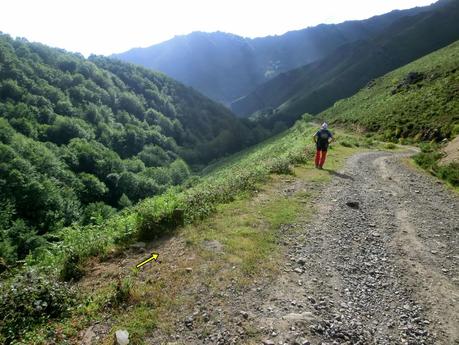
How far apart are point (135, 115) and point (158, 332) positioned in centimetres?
16095

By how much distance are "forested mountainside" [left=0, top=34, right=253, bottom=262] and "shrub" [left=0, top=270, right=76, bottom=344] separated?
395cm

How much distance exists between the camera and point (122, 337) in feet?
21.9

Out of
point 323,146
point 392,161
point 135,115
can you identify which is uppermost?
point 323,146

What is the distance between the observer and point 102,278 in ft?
30.3

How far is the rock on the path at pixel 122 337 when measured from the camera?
6.59 metres

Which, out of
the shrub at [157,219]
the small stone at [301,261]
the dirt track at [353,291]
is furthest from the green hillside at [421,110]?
the shrub at [157,219]

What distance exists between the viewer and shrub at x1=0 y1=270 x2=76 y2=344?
700cm

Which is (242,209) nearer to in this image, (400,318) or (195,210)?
(195,210)

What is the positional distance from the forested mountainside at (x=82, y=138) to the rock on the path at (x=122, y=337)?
564cm

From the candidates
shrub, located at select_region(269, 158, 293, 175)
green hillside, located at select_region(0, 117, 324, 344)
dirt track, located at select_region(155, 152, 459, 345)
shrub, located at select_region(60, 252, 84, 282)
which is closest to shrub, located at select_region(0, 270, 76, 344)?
green hillside, located at select_region(0, 117, 324, 344)

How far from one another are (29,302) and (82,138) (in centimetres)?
11027

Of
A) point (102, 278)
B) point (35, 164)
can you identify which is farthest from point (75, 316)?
point (35, 164)

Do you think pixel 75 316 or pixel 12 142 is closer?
pixel 75 316

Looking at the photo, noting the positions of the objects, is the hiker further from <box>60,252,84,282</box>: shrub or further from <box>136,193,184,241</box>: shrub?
<box>60,252,84,282</box>: shrub
